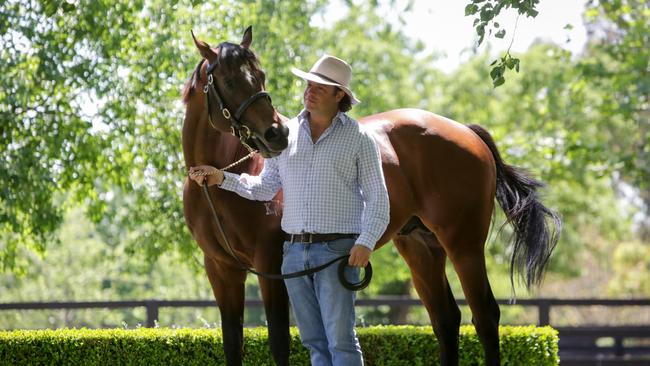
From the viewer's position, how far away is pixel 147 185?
1197cm

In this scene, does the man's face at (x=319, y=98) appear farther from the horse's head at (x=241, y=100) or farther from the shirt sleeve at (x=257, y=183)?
the shirt sleeve at (x=257, y=183)

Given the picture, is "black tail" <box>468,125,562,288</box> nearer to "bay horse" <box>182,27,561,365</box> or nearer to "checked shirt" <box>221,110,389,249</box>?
"bay horse" <box>182,27,561,365</box>

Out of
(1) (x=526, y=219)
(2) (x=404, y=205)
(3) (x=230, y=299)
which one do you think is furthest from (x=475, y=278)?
(3) (x=230, y=299)

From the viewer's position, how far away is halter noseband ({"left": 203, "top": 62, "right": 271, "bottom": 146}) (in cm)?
423

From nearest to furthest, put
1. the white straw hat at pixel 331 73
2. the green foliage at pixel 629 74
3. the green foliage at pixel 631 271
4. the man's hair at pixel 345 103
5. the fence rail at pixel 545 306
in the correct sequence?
the white straw hat at pixel 331 73 < the man's hair at pixel 345 103 < the fence rail at pixel 545 306 < the green foliage at pixel 629 74 < the green foliage at pixel 631 271

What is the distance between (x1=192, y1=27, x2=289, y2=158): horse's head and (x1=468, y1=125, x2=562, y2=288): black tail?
2505 mm

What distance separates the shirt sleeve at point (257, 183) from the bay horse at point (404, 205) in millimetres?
180

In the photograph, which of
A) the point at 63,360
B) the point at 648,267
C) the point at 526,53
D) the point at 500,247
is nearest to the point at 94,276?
the point at 500,247

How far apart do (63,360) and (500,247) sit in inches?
703

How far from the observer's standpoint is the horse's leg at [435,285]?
600 centimetres

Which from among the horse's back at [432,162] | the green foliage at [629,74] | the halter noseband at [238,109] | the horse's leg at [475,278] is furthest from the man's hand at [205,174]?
the green foliage at [629,74]

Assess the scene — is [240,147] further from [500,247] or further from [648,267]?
[648,267]

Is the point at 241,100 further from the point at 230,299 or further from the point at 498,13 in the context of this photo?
the point at 498,13

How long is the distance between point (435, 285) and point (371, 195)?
2264 millimetres
